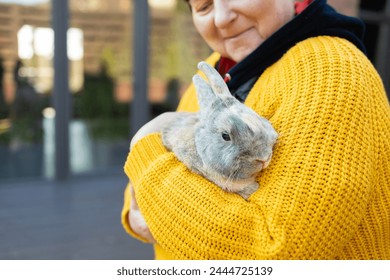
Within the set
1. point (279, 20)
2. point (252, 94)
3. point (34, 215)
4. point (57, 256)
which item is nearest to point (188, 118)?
point (252, 94)

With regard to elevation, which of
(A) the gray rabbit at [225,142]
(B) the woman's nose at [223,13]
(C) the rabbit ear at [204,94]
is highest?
(B) the woman's nose at [223,13]

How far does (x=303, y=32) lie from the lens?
4.12 ft

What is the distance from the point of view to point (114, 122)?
20.1 ft

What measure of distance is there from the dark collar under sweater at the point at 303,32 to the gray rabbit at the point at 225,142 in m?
0.20

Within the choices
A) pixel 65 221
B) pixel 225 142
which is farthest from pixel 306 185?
pixel 65 221

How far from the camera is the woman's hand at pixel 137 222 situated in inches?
56.5

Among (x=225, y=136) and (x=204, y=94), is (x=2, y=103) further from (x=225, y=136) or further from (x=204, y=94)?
(x=225, y=136)

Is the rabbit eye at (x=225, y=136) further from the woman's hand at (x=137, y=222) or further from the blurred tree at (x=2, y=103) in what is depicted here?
the blurred tree at (x=2, y=103)

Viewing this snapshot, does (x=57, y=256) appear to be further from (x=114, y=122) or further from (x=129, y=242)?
(x=114, y=122)

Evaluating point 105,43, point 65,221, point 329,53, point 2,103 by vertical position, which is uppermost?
point 329,53

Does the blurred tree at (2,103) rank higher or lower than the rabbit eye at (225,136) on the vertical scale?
lower

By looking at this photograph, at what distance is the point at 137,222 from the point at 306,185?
680mm

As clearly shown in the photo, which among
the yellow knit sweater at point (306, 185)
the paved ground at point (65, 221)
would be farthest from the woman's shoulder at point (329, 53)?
the paved ground at point (65, 221)

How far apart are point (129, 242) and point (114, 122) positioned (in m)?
2.65
